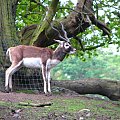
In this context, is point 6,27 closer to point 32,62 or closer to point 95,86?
point 32,62

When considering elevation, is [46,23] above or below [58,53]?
above

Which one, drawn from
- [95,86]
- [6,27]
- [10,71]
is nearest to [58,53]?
[10,71]

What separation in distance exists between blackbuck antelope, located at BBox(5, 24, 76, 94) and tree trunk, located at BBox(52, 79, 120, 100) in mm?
1341

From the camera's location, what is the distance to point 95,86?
10797mm

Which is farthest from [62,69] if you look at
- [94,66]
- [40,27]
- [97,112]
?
[97,112]

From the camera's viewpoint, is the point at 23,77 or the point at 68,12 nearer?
the point at 23,77

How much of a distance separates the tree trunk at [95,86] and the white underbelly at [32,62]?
57.0 inches

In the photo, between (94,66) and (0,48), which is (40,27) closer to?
(0,48)

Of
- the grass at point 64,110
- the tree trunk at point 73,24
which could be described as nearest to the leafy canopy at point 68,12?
the tree trunk at point 73,24

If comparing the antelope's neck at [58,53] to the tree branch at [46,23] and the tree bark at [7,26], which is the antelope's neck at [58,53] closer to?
the tree branch at [46,23]

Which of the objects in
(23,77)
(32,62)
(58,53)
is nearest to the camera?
(32,62)

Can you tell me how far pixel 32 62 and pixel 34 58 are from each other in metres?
0.11

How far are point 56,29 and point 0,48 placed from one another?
4.92ft

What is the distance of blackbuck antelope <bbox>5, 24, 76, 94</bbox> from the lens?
9133mm
